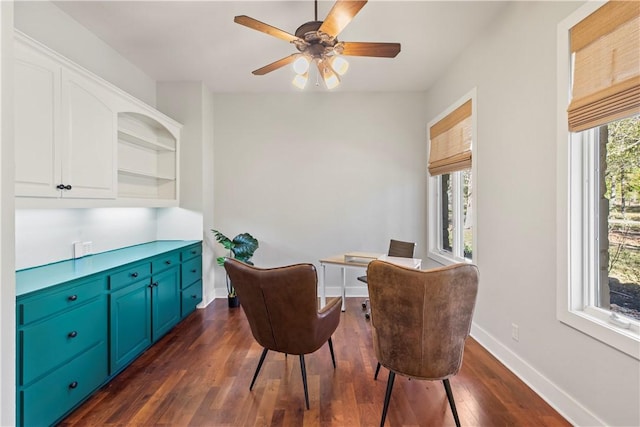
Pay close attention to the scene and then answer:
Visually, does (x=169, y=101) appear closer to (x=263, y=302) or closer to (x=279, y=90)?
(x=279, y=90)

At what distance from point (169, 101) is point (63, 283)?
291 cm

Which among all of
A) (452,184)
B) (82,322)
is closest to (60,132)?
(82,322)

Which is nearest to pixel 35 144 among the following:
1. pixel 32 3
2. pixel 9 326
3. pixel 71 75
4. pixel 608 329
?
pixel 71 75

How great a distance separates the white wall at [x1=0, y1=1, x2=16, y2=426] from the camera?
0.88 m

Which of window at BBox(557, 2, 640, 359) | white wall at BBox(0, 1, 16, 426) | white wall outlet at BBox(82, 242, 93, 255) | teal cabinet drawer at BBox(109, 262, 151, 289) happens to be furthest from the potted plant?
window at BBox(557, 2, 640, 359)

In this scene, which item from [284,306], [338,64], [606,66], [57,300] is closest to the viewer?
[606,66]

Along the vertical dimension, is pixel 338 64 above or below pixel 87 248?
above

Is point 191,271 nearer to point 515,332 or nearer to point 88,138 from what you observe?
point 88,138

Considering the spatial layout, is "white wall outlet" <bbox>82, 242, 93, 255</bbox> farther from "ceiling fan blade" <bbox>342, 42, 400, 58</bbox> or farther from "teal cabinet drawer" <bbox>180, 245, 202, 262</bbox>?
"ceiling fan blade" <bbox>342, 42, 400, 58</bbox>

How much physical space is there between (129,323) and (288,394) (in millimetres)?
1394

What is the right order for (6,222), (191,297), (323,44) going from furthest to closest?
(191,297) → (323,44) → (6,222)

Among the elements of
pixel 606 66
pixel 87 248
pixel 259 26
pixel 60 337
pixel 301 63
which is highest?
pixel 259 26

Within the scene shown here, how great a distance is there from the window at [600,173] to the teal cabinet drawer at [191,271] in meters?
3.40

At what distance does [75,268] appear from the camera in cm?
226
